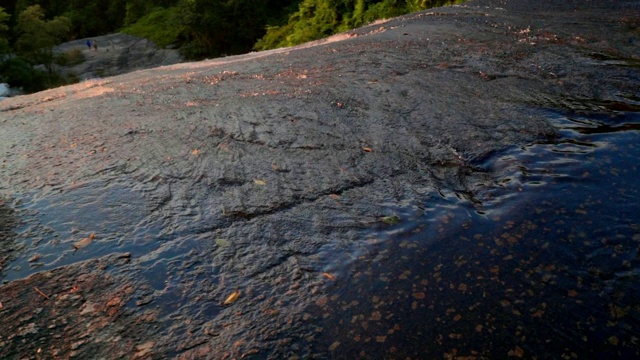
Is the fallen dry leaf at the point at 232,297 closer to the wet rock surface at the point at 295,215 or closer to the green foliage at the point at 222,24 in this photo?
the wet rock surface at the point at 295,215

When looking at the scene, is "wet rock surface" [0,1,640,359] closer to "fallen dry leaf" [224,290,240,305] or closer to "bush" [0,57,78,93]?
"fallen dry leaf" [224,290,240,305]

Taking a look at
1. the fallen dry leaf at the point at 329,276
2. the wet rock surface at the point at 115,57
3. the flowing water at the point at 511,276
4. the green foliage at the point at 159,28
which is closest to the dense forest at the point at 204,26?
the green foliage at the point at 159,28

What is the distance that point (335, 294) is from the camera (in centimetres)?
266

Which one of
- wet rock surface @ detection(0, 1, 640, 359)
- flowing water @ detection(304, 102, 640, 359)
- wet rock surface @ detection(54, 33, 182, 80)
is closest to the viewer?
flowing water @ detection(304, 102, 640, 359)

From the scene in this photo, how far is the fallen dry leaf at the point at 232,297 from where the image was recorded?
265 cm

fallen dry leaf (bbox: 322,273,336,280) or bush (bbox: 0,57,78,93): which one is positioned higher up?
bush (bbox: 0,57,78,93)

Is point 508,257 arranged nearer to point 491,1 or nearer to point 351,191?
point 351,191

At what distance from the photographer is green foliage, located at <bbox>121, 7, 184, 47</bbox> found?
33125 mm

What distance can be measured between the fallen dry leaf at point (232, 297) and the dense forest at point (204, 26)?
13.8 m

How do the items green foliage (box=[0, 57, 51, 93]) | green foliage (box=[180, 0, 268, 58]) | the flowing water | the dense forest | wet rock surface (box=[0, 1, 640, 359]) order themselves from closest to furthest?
the flowing water, wet rock surface (box=[0, 1, 640, 359]), the dense forest, green foliage (box=[0, 57, 51, 93]), green foliage (box=[180, 0, 268, 58])

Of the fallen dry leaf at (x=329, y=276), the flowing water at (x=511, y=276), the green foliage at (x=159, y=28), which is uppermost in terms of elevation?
the green foliage at (x=159, y=28)

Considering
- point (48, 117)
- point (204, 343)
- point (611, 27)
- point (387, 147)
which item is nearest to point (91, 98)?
point (48, 117)

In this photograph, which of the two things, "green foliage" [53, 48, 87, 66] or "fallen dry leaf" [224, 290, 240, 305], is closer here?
"fallen dry leaf" [224, 290, 240, 305]

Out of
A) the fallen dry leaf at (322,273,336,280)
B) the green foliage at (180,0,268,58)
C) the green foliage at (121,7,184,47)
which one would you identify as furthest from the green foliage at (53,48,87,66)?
the fallen dry leaf at (322,273,336,280)
